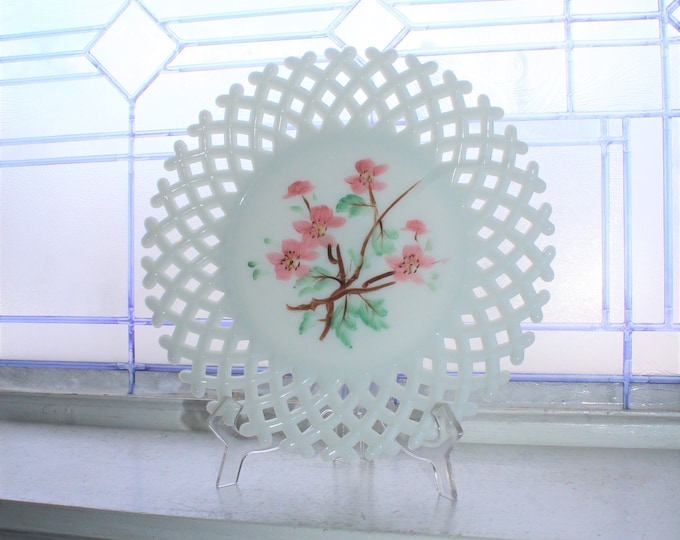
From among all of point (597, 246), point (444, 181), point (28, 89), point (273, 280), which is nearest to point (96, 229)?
point (28, 89)

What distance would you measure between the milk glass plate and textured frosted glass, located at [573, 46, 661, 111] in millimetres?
310

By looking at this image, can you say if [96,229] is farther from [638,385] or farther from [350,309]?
[638,385]

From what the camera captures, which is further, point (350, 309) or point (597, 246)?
point (597, 246)

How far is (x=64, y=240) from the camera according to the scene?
1016 millimetres

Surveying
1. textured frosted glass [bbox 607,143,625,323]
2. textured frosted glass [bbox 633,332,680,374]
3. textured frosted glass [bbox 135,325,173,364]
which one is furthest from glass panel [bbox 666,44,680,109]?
textured frosted glass [bbox 135,325,173,364]

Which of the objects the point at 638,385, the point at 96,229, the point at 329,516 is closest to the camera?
the point at 329,516

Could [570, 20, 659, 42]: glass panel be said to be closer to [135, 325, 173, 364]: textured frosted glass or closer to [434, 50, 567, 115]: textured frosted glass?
[434, 50, 567, 115]: textured frosted glass

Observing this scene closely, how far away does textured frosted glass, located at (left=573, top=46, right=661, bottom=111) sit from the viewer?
87 centimetres

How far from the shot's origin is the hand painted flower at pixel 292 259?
70 cm

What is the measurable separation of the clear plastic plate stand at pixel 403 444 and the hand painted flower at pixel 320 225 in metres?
0.22

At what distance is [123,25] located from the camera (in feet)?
3.29

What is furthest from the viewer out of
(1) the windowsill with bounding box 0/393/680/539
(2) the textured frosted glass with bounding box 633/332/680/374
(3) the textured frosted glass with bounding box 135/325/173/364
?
(3) the textured frosted glass with bounding box 135/325/173/364

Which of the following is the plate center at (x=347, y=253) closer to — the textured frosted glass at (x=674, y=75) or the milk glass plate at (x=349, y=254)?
the milk glass plate at (x=349, y=254)

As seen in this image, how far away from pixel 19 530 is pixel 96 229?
500 millimetres
